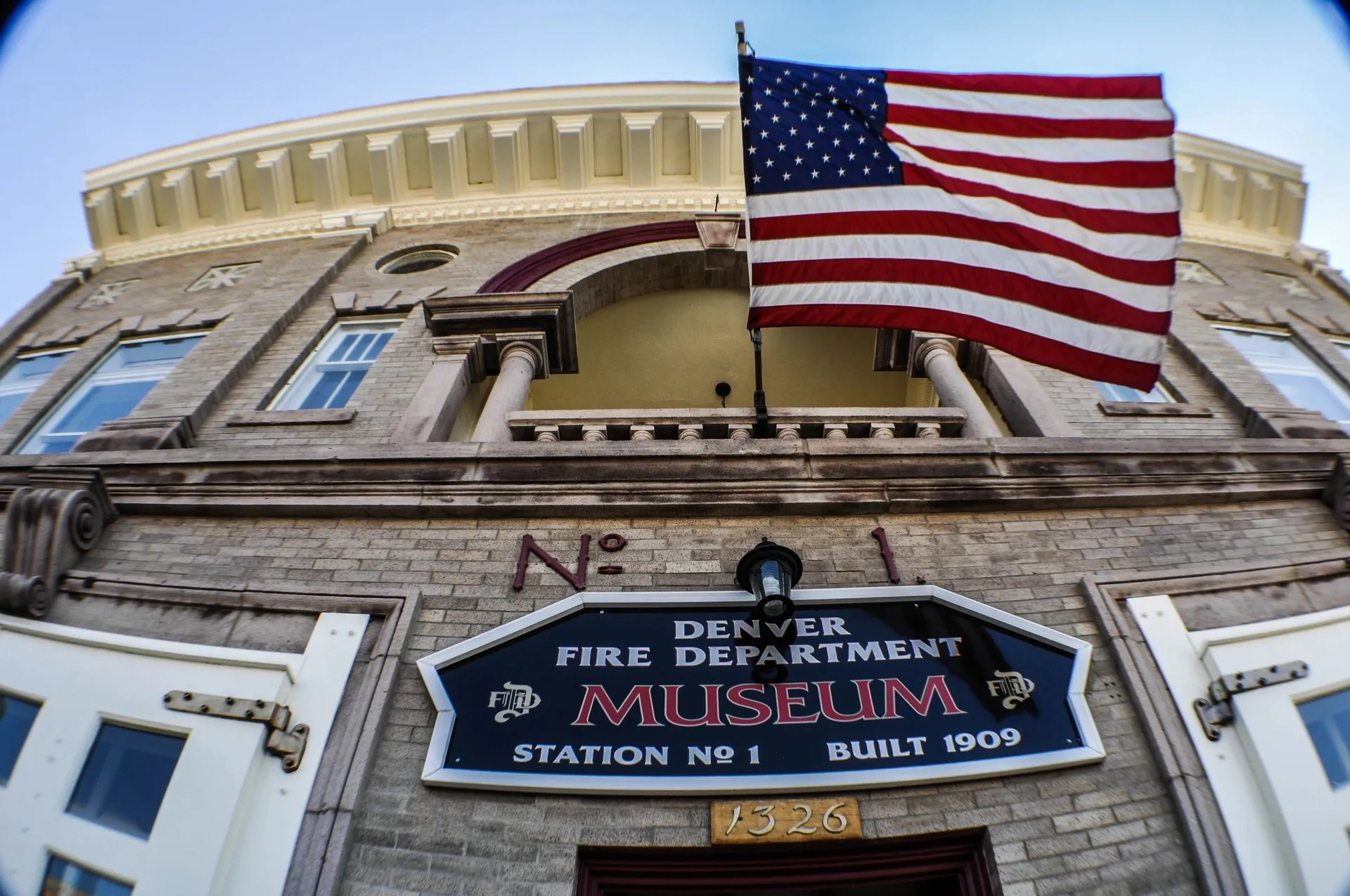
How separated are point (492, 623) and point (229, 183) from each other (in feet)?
38.3

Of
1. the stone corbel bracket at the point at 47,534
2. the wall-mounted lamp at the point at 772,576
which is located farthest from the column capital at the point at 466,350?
the wall-mounted lamp at the point at 772,576

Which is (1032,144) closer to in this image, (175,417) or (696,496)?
(696,496)

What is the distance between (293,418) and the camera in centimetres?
709

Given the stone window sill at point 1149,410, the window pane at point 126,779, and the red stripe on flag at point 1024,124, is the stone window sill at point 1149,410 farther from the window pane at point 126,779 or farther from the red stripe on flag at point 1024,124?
the window pane at point 126,779

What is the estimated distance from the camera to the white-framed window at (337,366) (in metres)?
7.94

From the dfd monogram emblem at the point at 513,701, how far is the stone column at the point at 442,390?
2756mm

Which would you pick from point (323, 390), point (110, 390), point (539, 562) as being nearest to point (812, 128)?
point (539, 562)

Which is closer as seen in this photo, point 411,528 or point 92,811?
point 92,811

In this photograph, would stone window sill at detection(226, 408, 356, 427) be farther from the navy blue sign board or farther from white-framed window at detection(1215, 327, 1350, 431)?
white-framed window at detection(1215, 327, 1350, 431)

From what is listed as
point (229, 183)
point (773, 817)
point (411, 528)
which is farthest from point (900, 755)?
point (229, 183)

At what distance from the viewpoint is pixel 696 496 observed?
5250 mm

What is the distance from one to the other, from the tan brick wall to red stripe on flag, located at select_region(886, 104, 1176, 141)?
289 centimetres

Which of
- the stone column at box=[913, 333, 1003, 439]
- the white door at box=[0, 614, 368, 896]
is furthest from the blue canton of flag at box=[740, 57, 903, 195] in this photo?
the white door at box=[0, 614, 368, 896]

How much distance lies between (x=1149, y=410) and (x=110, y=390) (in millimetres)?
11035
